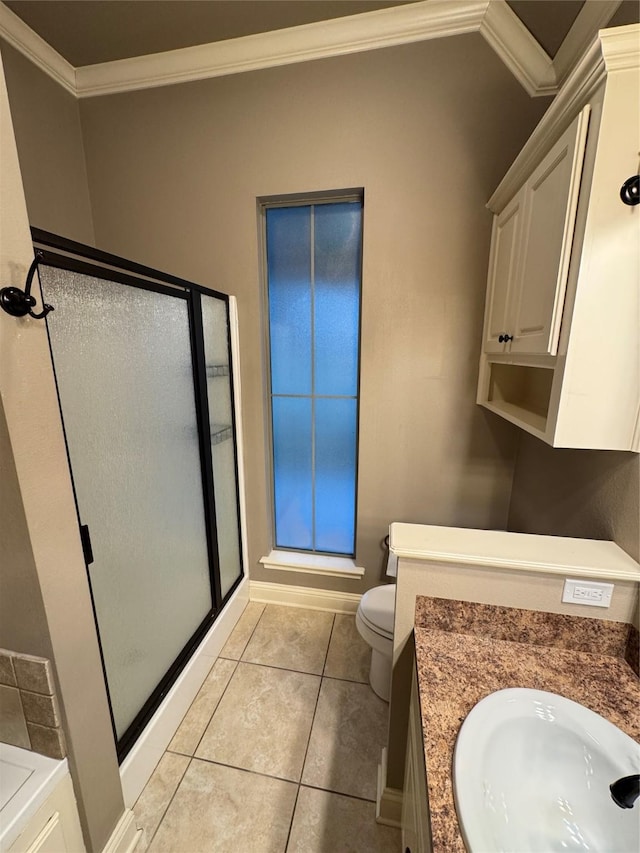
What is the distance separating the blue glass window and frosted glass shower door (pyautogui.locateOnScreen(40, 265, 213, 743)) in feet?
1.95

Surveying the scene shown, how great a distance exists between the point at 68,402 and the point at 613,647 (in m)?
1.65

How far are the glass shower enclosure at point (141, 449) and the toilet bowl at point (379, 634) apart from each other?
83cm

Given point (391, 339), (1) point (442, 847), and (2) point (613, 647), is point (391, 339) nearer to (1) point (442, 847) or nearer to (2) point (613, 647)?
(2) point (613, 647)

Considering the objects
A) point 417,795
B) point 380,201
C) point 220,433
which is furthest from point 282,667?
point 380,201

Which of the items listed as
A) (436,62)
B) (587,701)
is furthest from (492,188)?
(587,701)

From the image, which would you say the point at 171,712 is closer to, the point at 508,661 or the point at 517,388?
the point at 508,661

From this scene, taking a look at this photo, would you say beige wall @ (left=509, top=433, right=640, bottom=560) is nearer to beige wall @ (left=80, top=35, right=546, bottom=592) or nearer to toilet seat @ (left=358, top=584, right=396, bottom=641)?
beige wall @ (left=80, top=35, right=546, bottom=592)

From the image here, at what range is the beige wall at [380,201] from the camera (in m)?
1.61

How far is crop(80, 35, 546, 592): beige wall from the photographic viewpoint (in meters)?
1.61

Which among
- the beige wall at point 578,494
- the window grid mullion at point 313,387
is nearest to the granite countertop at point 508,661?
the beige wall at point 578,494

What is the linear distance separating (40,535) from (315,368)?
1513 mm

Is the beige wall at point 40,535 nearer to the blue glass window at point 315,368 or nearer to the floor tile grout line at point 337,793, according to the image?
the floor tile grout line at point 337,793

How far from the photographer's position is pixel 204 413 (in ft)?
5.77

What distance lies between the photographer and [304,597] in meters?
2.28
